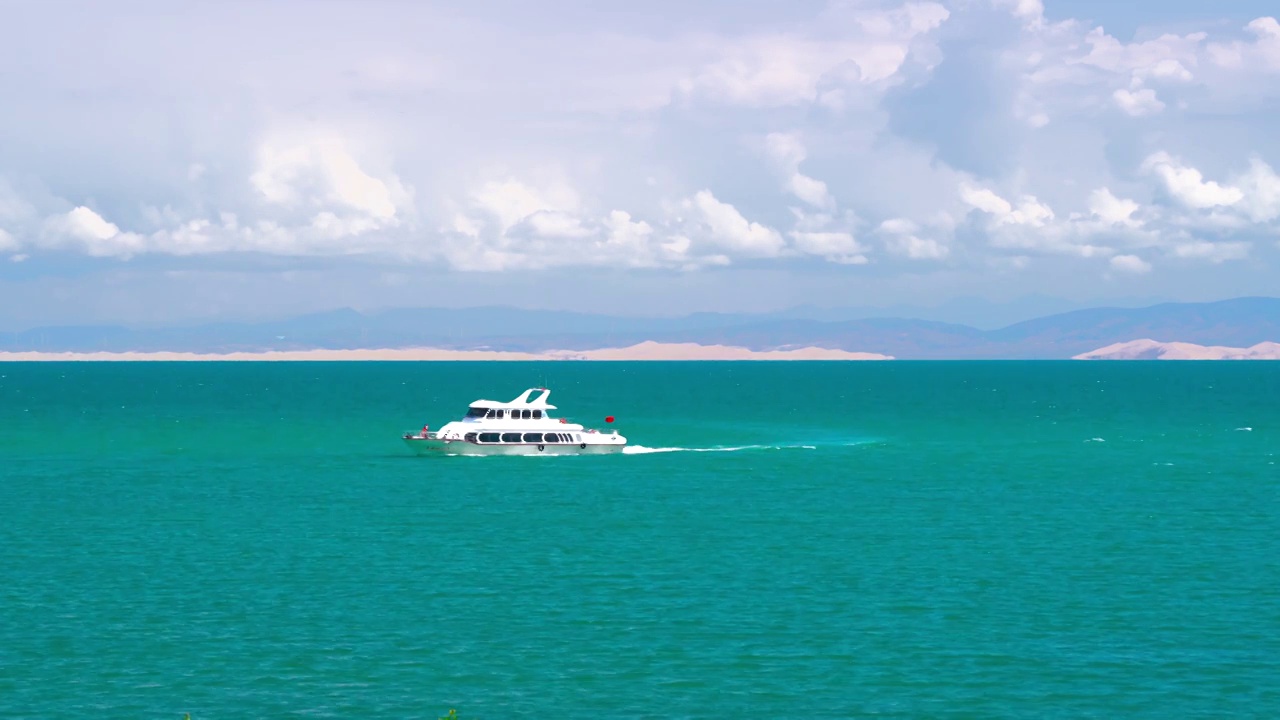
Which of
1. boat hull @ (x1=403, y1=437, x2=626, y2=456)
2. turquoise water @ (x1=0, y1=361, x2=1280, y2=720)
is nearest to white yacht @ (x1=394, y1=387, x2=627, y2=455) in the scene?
boat hull @ (x1=403, y1=437, x2=626, y2=456)

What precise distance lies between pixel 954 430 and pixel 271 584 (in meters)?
102

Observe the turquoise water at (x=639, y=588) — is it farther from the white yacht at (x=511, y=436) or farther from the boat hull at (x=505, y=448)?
the white yacht at (x=511, y=436)

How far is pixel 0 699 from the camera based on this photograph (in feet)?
131

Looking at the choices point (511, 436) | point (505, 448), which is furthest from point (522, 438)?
point (505, 448)

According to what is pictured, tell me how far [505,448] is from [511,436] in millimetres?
1009

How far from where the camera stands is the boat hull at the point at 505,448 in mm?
111500

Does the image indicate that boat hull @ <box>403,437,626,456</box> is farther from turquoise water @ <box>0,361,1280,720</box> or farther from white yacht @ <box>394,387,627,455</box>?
turquoise water @ <box>0,361,1280,720</box>

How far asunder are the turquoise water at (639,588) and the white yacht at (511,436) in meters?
4.05

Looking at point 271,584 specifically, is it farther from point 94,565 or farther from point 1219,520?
point 1219,520

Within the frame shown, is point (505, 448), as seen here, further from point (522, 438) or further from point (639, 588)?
point (639, 588)

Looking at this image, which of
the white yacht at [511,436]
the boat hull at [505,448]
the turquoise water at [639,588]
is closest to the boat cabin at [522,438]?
the white yacht at [511,436]

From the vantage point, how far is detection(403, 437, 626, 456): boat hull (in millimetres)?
111500

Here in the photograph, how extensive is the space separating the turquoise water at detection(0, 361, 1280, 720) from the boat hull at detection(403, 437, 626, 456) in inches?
144

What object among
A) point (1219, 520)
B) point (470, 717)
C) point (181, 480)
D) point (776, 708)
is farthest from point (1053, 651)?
point (181, 480)
